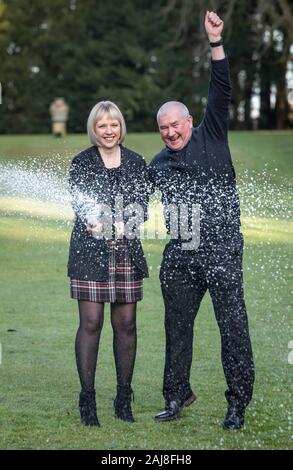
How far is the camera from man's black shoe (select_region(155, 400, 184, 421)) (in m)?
6.00

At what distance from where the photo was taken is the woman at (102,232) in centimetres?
571

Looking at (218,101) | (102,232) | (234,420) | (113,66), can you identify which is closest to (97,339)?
(102,232)

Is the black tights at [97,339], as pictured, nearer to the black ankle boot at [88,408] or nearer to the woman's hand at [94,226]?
the black ankle boot at [88,408]

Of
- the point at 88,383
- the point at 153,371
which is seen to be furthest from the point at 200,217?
the point at 153,371

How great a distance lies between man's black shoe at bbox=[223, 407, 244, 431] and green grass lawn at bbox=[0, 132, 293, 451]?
52mm

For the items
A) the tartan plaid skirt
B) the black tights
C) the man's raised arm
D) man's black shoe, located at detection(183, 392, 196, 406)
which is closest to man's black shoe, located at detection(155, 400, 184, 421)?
man's black shoe, located at detection(183, 392, 196, 406)

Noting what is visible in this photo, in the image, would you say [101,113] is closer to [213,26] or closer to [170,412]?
[213,26]

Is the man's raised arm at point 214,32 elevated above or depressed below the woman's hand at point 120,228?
above

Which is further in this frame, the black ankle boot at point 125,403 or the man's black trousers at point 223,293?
the black ankle boot at point 125,403

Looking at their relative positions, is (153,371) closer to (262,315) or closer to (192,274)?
(192,274)

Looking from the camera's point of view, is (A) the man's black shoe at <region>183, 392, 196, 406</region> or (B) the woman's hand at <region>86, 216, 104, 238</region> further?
(A) the man's black shoe at <region>183, 392, 196, 406</region>

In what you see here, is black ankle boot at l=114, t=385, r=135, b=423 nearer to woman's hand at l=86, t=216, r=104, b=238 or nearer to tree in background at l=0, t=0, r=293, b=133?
woman's hand at l=86, t=216, r=104, b=238

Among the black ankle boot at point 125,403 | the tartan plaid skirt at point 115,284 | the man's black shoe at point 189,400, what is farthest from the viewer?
the man's black shoe at point 189,400

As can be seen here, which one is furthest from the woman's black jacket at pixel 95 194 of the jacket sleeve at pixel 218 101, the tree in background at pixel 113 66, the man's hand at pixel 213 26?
the tree in background at pixel 113 66
